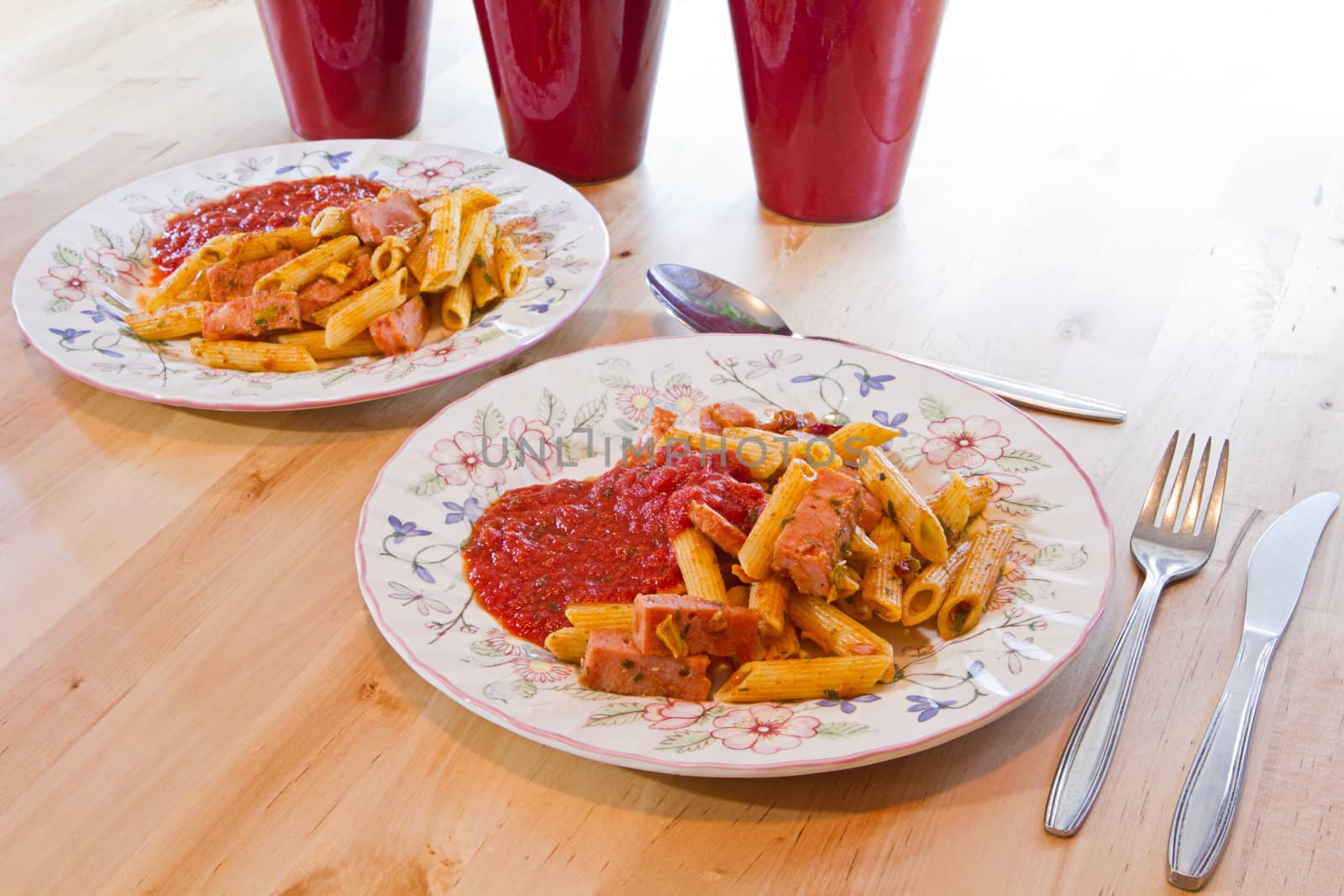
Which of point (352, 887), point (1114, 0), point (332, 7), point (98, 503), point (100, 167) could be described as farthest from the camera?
point (1114, 0)

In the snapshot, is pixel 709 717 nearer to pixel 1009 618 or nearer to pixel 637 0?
pixel 1009 618

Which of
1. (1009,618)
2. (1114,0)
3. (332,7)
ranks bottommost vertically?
(1114,0)

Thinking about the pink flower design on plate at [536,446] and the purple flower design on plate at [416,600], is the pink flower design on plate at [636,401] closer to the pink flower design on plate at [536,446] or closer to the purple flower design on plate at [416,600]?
the pink flower design on plate at [536,446]

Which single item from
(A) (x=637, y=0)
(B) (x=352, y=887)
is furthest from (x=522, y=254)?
(B) (x=352, y=887)

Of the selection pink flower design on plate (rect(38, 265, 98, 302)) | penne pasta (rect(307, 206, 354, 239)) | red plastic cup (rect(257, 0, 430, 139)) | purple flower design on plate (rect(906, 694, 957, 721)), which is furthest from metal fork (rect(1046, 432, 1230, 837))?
red plastic cup (rect(257, 0, 430, 139))

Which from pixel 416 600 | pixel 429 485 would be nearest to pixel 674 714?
pixel 416 600

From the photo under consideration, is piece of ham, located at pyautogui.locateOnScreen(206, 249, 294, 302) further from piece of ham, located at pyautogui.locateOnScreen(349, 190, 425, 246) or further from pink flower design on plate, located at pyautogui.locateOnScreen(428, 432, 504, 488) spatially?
pink flower design on plate, located at pyautogui.locateOnScreen(428, 432, 504, 488)

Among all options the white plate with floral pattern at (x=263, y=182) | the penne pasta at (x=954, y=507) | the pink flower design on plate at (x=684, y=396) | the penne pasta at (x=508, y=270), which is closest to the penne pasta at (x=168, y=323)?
the white plate with floral pattern at (x=263, y=182)
